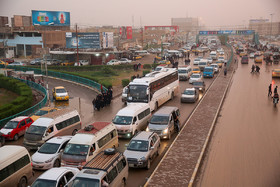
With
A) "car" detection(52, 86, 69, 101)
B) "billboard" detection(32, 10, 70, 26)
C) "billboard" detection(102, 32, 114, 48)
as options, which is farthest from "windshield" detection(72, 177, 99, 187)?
"billboard" detection(32, 10, 70, 26)

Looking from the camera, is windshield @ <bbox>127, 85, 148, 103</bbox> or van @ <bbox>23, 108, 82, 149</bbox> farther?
windshield @ <bbox>127, 85, 148, 103</bbox>

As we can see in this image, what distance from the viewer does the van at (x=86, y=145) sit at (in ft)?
46.5

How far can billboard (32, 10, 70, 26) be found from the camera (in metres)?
75.0

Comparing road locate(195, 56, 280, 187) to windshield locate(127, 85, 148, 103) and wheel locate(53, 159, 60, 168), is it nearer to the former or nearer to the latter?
windshield locate(127, 85, 148, 103)

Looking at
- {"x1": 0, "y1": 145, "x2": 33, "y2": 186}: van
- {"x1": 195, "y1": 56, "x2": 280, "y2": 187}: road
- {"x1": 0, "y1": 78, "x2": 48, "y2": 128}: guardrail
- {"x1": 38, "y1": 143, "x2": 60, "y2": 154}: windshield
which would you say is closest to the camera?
{"x1": 0, "y1": 145, "x2": 33, "y2": 186}: van

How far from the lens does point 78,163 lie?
45.9 feet

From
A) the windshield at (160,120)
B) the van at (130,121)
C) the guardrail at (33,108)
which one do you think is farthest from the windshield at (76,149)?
the guardrail at (33,108)

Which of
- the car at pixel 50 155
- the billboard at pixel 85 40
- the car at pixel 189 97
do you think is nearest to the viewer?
the car at pixel 50 155

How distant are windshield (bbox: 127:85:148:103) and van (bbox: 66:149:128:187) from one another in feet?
40.0

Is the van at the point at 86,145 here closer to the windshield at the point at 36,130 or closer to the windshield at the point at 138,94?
the windshield at the point at 36,130

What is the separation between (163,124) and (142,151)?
442 centimetres

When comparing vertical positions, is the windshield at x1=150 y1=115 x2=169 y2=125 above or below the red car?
above

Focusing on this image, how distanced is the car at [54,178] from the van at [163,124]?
7497 mm

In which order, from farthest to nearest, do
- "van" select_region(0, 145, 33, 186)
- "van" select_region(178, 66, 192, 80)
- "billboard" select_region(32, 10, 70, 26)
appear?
"billboard" select_region(32, 10, 70, 26)
"van" select_region(178, 66, 192, 80)
"van" select_region(0, 145, 33, 186)
